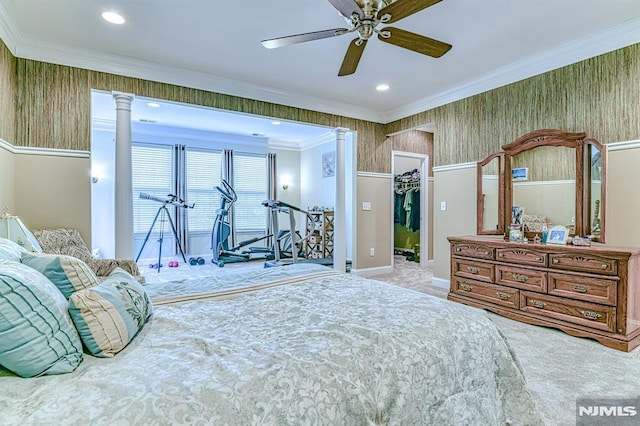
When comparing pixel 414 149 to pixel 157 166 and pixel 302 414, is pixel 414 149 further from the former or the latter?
pixel 302 414

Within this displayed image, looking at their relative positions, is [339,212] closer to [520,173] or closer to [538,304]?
[520,173]

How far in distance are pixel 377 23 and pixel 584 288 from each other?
269 cm

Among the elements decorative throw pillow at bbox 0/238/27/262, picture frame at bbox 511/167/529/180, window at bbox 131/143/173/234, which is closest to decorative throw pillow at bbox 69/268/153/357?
decorative throw pillow at bbox 0/238/27/262

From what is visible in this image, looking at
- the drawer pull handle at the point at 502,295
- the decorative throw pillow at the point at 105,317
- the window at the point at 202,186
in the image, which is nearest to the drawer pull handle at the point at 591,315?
the drawer pull handle at the point at 502,295

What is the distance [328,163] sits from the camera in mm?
7156

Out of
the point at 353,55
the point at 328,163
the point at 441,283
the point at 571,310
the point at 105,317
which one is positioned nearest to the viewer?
→ the point at 105,317

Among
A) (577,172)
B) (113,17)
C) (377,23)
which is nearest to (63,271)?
(377,23)

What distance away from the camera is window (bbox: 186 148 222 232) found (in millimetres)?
6809

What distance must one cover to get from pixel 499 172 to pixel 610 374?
2263 millimetres

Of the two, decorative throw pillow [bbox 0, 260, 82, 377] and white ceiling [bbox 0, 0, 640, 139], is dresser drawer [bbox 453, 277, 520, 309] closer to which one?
white ceiling [bbox 0, 0, 640, 139]

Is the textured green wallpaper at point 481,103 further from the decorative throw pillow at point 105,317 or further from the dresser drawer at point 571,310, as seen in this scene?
the decorative throw pillow at point 105,317

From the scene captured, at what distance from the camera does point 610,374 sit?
2172mm

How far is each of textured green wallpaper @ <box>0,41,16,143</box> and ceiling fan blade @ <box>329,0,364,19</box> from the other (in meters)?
2.85

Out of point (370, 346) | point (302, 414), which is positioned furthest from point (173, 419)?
point (370, 346)
